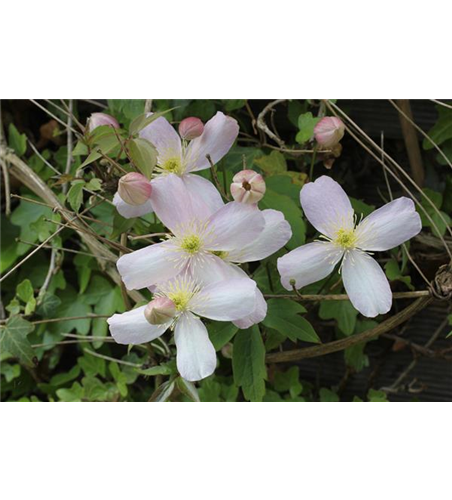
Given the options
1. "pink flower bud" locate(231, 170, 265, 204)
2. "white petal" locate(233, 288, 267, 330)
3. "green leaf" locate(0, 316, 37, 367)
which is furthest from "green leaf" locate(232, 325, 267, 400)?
"green leaf" locate(0, 316, 37, 367)

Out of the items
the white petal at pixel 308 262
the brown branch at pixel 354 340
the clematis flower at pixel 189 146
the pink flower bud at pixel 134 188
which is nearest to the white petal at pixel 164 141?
the clematis flower at pixel 189 146

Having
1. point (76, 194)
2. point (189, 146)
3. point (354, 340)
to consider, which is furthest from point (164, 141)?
point (354, 340)

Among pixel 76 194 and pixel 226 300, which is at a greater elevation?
pixel 76 194

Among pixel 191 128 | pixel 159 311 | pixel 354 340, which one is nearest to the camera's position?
pixel 159 311

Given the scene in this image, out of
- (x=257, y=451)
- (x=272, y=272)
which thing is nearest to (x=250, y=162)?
(x=272, y=272)

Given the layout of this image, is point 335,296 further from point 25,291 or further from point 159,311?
point 25,291

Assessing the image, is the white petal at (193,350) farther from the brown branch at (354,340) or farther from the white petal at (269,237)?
the brown branch at (354,340)

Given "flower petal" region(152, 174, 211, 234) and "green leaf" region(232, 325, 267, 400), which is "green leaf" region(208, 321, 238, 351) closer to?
"green leaf" region(232, 325, 267, 400)

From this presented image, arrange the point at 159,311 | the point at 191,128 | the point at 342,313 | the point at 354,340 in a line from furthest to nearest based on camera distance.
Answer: the point at 342,313
the point at 354,340
the point at 191,128
the point at 159,311
